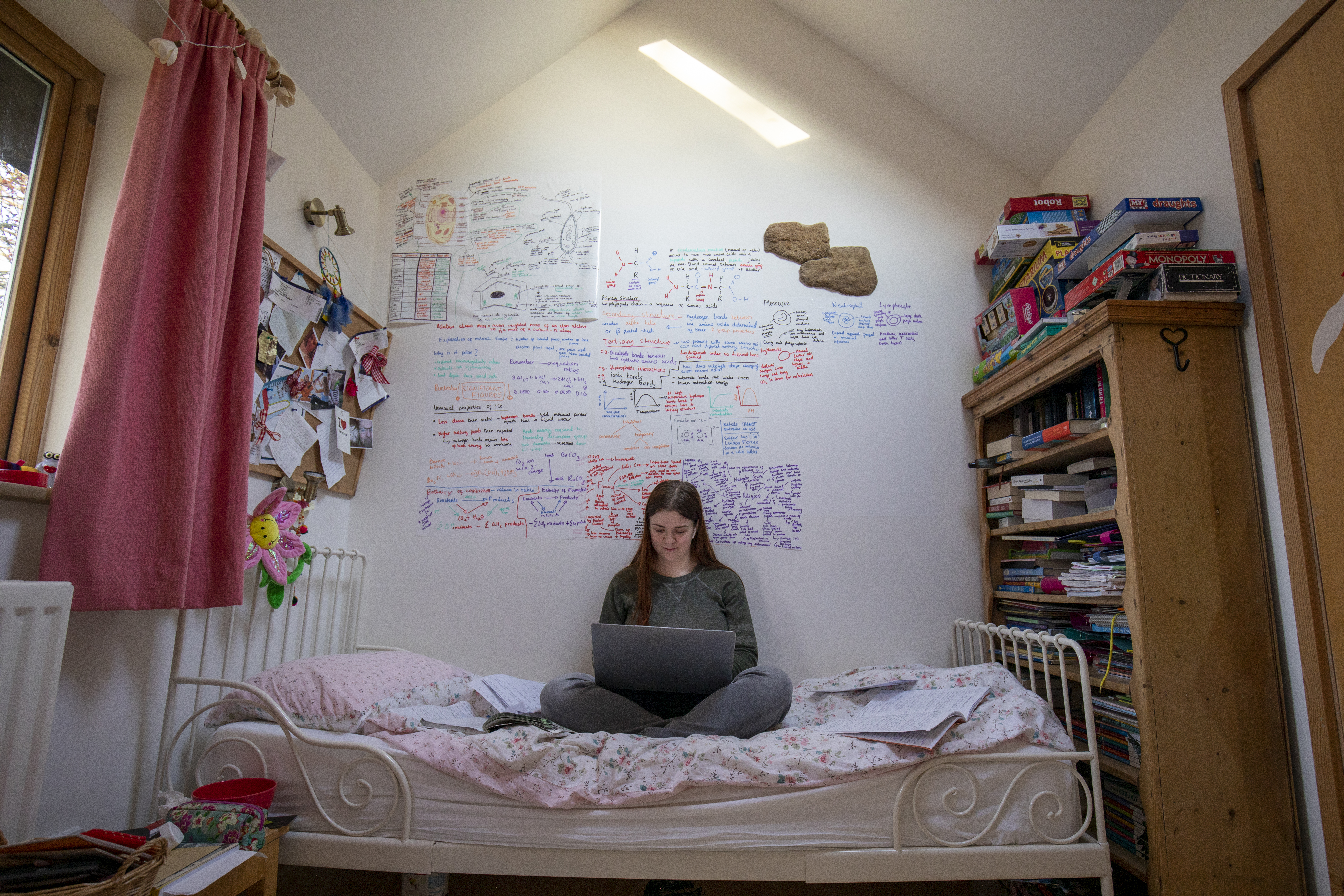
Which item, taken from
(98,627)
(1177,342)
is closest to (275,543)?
(98,627)

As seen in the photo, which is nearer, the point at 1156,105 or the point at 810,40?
the point at 1156,105

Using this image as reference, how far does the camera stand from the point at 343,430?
2465 millimetres

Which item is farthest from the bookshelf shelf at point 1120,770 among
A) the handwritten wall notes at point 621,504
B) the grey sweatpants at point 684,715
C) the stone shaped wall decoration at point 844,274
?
the stone shaped wall decoration at point 844,274

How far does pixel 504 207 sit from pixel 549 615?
1.61 metres

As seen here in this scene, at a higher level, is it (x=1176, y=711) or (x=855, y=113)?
(x=855, y=113)

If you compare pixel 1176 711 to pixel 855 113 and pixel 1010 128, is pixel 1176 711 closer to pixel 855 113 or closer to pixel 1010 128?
pixel 1010 128

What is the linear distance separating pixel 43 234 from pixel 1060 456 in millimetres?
2775

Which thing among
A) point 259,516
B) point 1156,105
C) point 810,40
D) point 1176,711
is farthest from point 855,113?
point 259,516

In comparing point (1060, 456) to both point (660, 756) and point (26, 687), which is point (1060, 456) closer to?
point (660, 756)

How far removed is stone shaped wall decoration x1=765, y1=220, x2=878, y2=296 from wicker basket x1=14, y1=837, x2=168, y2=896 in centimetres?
247

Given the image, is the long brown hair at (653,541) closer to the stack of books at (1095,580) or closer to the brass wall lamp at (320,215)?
the stack of books at (1095,580)

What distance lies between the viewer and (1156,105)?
216 centimetres

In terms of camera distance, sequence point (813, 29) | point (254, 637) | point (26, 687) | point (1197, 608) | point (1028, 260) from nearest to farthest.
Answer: point (26, 687)
point (1197, 608)
point (254, 637)
point (1028, 260)
point (813, 29)

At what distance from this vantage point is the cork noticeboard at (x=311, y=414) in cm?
210
